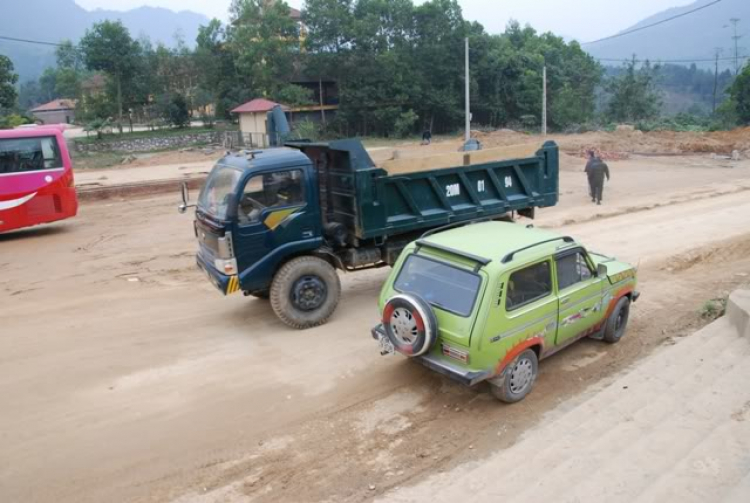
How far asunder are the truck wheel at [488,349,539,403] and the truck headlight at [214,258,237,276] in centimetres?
357

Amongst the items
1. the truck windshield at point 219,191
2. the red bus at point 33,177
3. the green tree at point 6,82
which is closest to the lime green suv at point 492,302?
the truck windshield at point 219,191

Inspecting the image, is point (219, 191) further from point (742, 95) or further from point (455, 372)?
point (742, 95)

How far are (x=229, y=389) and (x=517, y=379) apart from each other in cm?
309

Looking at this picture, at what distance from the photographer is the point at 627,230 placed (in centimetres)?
1376

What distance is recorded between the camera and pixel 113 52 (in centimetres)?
4416

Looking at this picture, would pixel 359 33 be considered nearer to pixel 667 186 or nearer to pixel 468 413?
pixel 667 186

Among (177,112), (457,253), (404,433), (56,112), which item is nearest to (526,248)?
(457,253)

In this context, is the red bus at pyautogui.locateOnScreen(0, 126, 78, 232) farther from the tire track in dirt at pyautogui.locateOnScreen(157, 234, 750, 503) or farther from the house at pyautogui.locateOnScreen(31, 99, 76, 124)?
the house at pyautogui.locateOnScreen(31, 99, 76, 124)

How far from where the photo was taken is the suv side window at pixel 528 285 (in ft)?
19.5

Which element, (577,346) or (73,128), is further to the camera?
(73,128)

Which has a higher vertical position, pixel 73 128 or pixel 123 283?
pixel 73 128

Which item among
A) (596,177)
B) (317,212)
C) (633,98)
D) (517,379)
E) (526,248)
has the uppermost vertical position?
(633,98)

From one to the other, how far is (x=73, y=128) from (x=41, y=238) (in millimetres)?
48339

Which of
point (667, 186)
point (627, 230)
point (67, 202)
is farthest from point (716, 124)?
point (67, 202)
